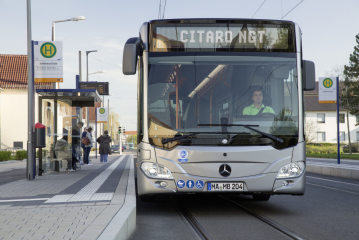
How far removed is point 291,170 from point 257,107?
1.13m

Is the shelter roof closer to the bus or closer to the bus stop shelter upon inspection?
the bus stop shelter

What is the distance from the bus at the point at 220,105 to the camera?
674 cm

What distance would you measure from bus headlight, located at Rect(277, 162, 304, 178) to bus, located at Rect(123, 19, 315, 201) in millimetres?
16

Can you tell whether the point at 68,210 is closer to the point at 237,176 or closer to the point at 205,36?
the point at 237,176

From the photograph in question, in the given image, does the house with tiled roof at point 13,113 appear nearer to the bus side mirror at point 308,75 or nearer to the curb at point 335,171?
the curb at point 335,171

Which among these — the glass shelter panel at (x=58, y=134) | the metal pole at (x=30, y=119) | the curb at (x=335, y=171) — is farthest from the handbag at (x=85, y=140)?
the curb at (x=335, y=171)

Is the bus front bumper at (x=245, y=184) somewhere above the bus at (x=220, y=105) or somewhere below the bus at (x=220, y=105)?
below

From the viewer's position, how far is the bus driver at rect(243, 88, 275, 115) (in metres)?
6.86

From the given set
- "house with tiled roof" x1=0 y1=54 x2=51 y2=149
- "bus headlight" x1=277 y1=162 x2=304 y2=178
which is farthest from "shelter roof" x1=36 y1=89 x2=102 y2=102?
"house with tiled roof" x1=0 y1=54 x2=51 y2=149

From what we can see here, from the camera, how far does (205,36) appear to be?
7.30 metres

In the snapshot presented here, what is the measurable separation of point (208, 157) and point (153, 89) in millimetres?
1427

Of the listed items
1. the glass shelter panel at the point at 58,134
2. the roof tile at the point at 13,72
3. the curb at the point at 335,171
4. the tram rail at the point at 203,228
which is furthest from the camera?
the roof tile at the point at 13,72

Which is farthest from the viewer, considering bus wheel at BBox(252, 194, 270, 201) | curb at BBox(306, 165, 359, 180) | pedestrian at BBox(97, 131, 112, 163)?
pedestrian at BBox(97, 131, 112, 163)

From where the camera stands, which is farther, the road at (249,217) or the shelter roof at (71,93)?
the shelter roof at (71,93)
